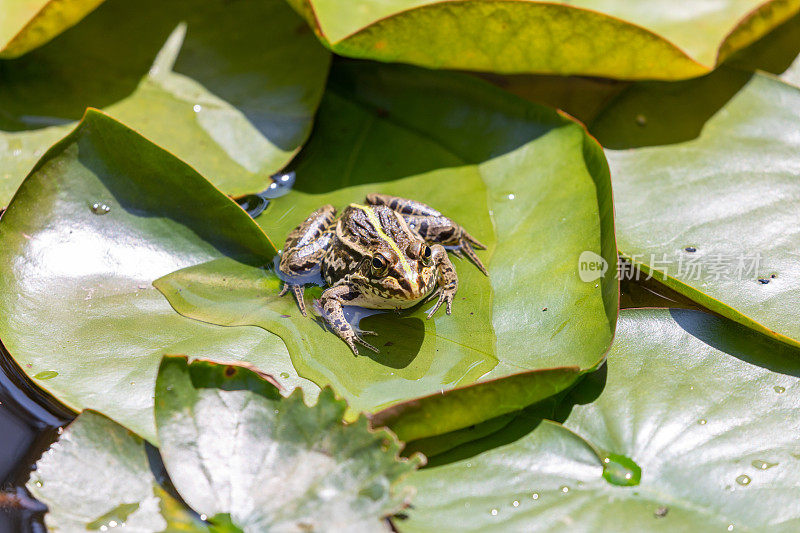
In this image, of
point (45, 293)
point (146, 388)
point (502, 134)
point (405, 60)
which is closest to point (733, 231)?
point (502, 134)

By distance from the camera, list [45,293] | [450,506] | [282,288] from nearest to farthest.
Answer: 1. [450,506]
2. [45,293]
3. [282,288]

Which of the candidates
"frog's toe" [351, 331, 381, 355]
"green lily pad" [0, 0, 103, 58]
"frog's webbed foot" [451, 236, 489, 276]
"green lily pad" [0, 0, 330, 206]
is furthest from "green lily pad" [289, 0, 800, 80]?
"frog's toe" [351, 331, 381, 355]

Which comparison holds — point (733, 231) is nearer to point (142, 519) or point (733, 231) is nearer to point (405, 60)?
point (405, 60)

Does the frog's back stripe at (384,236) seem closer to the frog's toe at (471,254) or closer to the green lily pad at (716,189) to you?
the frog's toe at (471,254)

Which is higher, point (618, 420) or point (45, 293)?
point (45, 293)

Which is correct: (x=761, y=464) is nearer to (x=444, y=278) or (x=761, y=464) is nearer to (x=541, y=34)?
(x=444, y=278)

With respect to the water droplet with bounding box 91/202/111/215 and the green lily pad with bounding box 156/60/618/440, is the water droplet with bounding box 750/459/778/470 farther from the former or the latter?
the water droplet with bounding box 91/202/111/215

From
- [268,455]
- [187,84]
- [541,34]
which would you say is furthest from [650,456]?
[187,84]
